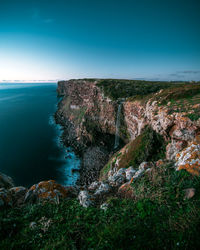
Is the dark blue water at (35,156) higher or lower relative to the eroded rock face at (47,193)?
lower

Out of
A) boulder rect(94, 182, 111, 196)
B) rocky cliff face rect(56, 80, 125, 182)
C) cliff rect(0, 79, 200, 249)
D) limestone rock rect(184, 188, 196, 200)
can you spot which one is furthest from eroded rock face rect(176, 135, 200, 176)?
rocky cliff face rect(56, 80, 125, 182)

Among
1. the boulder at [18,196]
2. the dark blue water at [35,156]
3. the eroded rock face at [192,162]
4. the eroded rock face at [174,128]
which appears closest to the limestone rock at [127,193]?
the eroded rock face at [192,162]

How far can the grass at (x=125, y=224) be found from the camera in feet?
8.66

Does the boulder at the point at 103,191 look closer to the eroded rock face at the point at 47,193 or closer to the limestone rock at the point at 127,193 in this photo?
the limestone rock at the point at 127,193

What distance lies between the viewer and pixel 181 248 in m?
2.39

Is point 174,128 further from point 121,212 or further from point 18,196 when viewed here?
point 18,196

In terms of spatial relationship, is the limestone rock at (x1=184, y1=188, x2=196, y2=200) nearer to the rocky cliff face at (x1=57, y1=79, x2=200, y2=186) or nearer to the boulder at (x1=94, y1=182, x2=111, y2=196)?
the rocky cliff face at (x1=57, y1=79, x2=200, y2=186)

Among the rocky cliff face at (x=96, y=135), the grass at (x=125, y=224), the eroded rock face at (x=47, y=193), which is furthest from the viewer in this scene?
the rocky cliff face at (x=96, y=135)

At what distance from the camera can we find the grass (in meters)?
2.64

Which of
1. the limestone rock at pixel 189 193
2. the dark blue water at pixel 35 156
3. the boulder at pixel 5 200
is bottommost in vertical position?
the dark blue water at pixel 35 156

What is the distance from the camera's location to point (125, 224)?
10.2 ft

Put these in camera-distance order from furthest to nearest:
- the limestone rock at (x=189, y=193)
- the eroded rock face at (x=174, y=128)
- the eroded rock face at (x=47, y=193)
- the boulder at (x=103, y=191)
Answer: the eroded rock face at (x=174, y=128) → the eroded rock face at (x=47, y=193) → the boulder at (x=103, y=191) → the limestone rock at (x=189, y=193)

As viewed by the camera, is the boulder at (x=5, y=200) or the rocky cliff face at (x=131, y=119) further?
the rocky cliff face at (x=131, y=119)

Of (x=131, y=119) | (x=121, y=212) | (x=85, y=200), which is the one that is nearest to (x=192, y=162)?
(x=121, y=212)
